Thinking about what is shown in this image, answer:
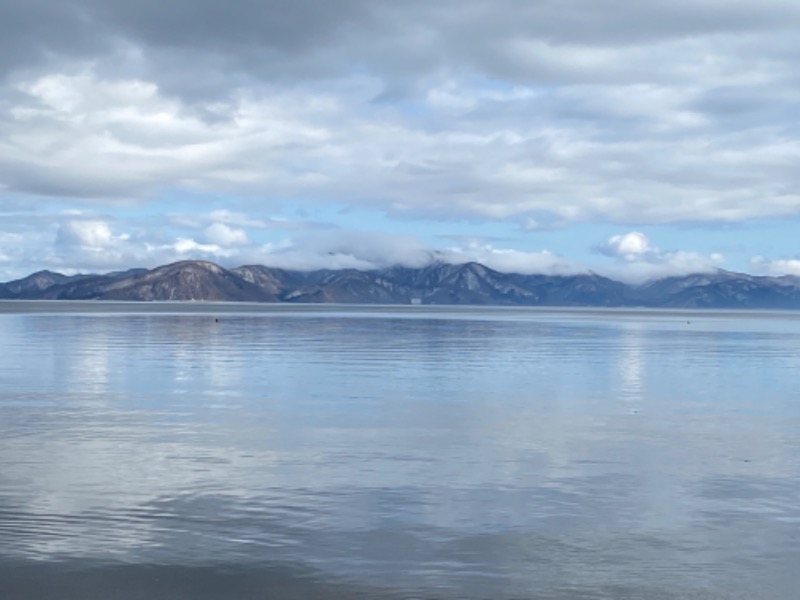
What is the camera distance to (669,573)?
14.1 metres

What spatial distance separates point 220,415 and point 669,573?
19098mm

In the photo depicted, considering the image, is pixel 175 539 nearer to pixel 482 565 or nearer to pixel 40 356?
pixel 482 565

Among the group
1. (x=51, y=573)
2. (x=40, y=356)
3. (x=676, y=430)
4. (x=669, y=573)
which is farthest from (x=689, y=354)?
(x=51, y=573)

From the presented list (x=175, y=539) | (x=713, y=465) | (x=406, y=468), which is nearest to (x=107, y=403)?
(x=406, y=468)

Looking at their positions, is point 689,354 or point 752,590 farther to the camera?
point 689,354

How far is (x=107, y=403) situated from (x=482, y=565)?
22175 millimetres

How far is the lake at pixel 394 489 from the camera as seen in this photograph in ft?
45.1

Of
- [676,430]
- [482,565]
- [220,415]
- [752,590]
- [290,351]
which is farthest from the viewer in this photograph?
[290,351]

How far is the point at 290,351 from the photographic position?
6203 cm

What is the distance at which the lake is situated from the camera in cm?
1374

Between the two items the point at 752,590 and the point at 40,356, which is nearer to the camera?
the point at 752,590

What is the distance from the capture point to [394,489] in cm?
1964

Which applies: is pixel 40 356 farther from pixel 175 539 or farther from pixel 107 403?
pixel 175 539

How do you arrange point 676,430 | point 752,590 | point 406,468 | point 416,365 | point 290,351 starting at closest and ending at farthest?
point 752,590 < point 406,468 < point 676,430 < point 416,365 < point 290,351
